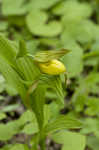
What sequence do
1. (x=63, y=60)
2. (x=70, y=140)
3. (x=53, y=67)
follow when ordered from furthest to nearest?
(x=63, y=60) → (x=70, y=140) → (x=53, y=67)

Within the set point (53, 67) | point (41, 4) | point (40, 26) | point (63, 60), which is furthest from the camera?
point (41, 4)

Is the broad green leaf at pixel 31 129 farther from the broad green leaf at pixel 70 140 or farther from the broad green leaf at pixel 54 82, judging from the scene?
the broad green leaf at pixel 54 82

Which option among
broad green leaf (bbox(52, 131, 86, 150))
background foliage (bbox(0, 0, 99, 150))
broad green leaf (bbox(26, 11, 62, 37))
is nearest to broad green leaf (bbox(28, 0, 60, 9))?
background foliage (bbox(0, 0, 99, 150))

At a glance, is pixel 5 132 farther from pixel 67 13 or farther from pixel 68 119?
pixel 67 13

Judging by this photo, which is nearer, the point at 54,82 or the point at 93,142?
the point at 54,82

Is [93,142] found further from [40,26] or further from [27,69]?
[40,26]

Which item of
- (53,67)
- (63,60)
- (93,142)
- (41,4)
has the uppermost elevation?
(53,67)

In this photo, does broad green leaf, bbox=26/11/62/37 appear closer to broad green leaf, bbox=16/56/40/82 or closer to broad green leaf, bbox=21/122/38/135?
broad green leaf, bbox=21/122/38/135

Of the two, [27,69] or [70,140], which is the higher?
[27,69]

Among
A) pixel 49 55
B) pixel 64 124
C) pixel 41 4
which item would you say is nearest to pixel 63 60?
pixel 64 124
